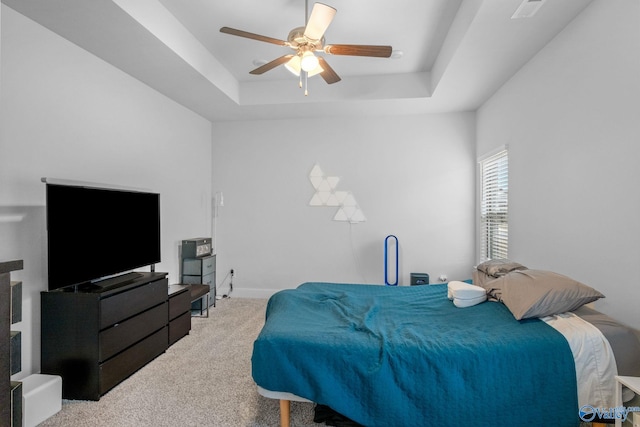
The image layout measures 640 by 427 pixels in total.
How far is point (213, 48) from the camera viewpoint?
339cm

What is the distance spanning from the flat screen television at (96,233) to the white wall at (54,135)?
0.31 ft

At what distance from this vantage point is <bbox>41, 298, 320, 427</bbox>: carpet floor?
6.66 feet

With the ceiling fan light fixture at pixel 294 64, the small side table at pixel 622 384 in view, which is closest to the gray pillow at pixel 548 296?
the small side table at pixel 622 384

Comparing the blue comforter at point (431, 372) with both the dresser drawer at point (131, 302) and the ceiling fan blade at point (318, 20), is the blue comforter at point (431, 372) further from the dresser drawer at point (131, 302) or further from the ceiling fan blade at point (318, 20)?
the ceiling fan blade at point (318, 20)

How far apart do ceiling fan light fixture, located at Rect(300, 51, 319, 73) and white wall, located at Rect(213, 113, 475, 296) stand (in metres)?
2.29

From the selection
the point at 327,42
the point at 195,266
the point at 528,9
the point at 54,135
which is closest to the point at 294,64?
the point at 327,42

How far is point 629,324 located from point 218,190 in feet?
15.6

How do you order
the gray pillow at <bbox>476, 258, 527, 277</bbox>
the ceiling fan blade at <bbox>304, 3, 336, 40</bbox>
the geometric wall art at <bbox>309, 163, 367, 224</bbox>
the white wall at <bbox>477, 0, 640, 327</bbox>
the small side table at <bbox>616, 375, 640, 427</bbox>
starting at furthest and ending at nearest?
the geometric wall art at <bbox>309, 163, 367, 224</bbox>
the gray pillow at <bbox>476, 258, 527, 277</bbox>
the ceiling fan blade at <bbox>304, 3, 336, 40</bbox>
the white wall at <bbox>477, 0, 640, 327</bbox>
the small side table at <bbox>616, 375, 640, 427</bbox>

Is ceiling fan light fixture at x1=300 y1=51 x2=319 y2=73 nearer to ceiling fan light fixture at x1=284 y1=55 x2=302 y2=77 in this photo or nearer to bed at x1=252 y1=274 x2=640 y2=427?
ceiling fan light fixture at x1=284 y1=55 x2=302 y2=77

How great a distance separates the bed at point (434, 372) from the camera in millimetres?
1630

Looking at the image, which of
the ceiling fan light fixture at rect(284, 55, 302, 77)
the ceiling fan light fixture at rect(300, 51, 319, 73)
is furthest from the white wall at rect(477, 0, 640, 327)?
the ceiling fan light fixture at rect(284, 55, 302, 77)

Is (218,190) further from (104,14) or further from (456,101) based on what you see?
(456,101)

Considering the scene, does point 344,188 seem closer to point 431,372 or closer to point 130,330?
point 130,330

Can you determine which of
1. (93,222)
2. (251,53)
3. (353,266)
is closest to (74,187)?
(93,222)
